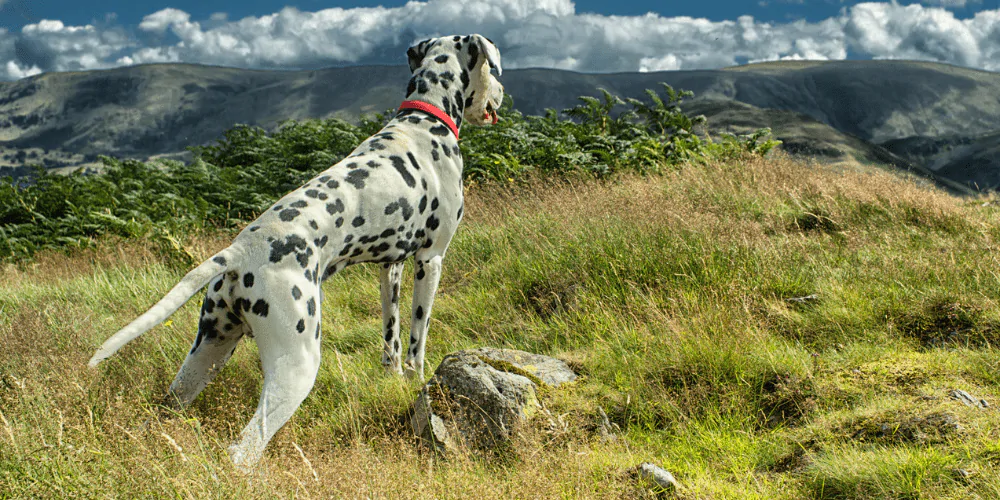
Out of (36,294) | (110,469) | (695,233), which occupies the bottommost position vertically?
(36,294)

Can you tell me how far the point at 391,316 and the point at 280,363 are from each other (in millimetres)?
1506

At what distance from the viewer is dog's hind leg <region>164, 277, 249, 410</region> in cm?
322

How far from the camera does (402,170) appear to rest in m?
3.87

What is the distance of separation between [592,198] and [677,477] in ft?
15.6

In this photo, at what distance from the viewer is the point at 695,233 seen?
18.5 ft

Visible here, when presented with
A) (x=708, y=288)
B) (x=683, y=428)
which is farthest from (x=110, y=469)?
(x=708, y=288)

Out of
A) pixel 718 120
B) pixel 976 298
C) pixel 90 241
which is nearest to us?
pixel 976 298

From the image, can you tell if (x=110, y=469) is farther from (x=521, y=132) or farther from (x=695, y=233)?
(x=521, y=132)

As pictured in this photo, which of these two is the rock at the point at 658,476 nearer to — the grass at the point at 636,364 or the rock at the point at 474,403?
the grass at the point at 636,364

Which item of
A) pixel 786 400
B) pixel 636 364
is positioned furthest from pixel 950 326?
pixel 636 364

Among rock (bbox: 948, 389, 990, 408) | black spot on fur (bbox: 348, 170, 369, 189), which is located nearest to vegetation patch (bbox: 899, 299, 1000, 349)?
rock (bbox: 948, 389, 990, 408)

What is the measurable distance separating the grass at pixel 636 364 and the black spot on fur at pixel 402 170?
4.48ft

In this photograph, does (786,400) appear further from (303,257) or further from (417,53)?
(417,53)

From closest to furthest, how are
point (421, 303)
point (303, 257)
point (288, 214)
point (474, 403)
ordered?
point (303, 257)
point (288, 214)
point (474, 403)
point (421, 303)
